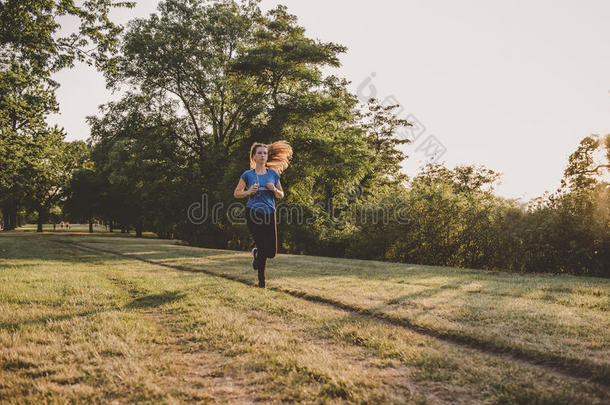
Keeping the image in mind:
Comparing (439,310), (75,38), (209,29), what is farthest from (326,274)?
(209,29)

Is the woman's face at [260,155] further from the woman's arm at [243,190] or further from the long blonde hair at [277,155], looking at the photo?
the long blonde hair at [277,155]

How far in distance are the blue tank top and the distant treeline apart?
894cm

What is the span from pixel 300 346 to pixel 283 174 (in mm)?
17261

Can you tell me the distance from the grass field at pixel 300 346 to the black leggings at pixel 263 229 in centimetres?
84

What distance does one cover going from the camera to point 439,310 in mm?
4832

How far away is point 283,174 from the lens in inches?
800

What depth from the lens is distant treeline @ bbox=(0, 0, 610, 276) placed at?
38.7 feet

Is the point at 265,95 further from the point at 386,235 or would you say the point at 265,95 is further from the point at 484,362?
the point at 484,362

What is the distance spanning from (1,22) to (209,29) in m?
13.3

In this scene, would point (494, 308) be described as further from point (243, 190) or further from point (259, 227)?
point (243, 190)

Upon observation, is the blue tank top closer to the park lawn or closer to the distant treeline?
the park lawn

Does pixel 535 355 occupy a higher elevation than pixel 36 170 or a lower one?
lower

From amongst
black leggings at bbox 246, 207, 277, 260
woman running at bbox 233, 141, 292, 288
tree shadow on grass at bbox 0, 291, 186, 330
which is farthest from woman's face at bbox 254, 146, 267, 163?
tree shadow on grass at bbox 0, 291, 186, 330

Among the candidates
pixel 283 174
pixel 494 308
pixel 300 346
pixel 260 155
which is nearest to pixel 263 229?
pixel 260 155
